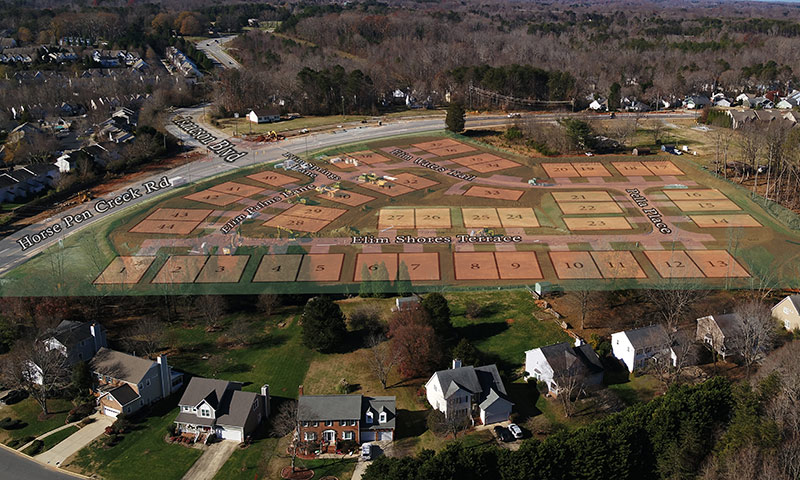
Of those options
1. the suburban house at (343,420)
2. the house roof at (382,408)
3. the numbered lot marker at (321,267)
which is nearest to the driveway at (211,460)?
the suburban house at (343,420)

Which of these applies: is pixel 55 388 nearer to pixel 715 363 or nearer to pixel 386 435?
pixel 386 435

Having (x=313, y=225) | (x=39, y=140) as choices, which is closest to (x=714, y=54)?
(x=313, y=225)

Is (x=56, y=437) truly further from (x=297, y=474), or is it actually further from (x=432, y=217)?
(x=432, y=217)

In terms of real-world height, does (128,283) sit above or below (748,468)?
below

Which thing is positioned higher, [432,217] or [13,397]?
[432,217]

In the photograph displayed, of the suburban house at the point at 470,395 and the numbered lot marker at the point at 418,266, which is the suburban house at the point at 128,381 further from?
the numbered lot marker at the point at 418,266

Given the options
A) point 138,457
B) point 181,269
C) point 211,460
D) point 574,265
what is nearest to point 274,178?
point 181,269
